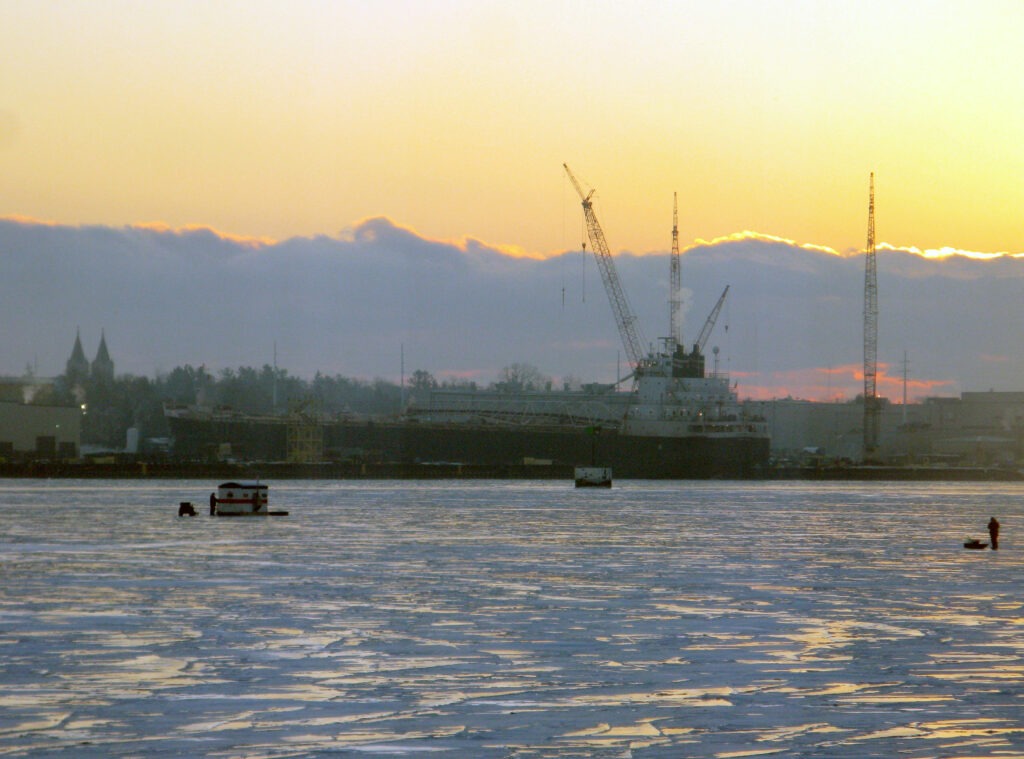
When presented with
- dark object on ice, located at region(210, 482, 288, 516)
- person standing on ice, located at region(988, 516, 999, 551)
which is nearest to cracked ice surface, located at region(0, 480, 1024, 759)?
person standing on ice, located at region(988, 516, 999, 551)

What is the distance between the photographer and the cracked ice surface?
19.3m

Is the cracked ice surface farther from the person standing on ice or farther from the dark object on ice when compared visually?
the dark object on ice

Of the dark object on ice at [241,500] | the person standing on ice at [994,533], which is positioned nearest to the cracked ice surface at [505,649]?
the person standing on ice at [994,533]

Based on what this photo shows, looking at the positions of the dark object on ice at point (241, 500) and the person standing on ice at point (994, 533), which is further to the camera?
the dark object on ice at point (241, 500)

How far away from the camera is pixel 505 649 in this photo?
27.3 metres

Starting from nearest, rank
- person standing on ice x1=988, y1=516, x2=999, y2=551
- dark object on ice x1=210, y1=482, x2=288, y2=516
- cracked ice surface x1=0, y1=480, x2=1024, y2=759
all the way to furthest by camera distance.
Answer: cracked ice surface x1=0, y1=480, x2=1024, y2=759 < person standing on ice x1=988, y1=516, x2=999, y2=551 < dark object on ice x1=210, y1=482, x2=288, y2=516

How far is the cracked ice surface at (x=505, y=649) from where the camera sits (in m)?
19.3

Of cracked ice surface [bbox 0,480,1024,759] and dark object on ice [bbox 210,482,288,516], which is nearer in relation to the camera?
cracked ice surface [bbox 0,480,1024,759]

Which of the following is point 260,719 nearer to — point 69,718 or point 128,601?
point 69,718

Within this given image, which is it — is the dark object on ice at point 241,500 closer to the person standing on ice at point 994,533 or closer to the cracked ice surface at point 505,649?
the cracked ice surface at point 505,649

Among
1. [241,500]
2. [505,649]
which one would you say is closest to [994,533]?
[505,649]

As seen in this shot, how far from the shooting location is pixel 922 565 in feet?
163

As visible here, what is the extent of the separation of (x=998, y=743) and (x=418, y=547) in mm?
39487

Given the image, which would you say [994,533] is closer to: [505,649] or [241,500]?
[505,649]
